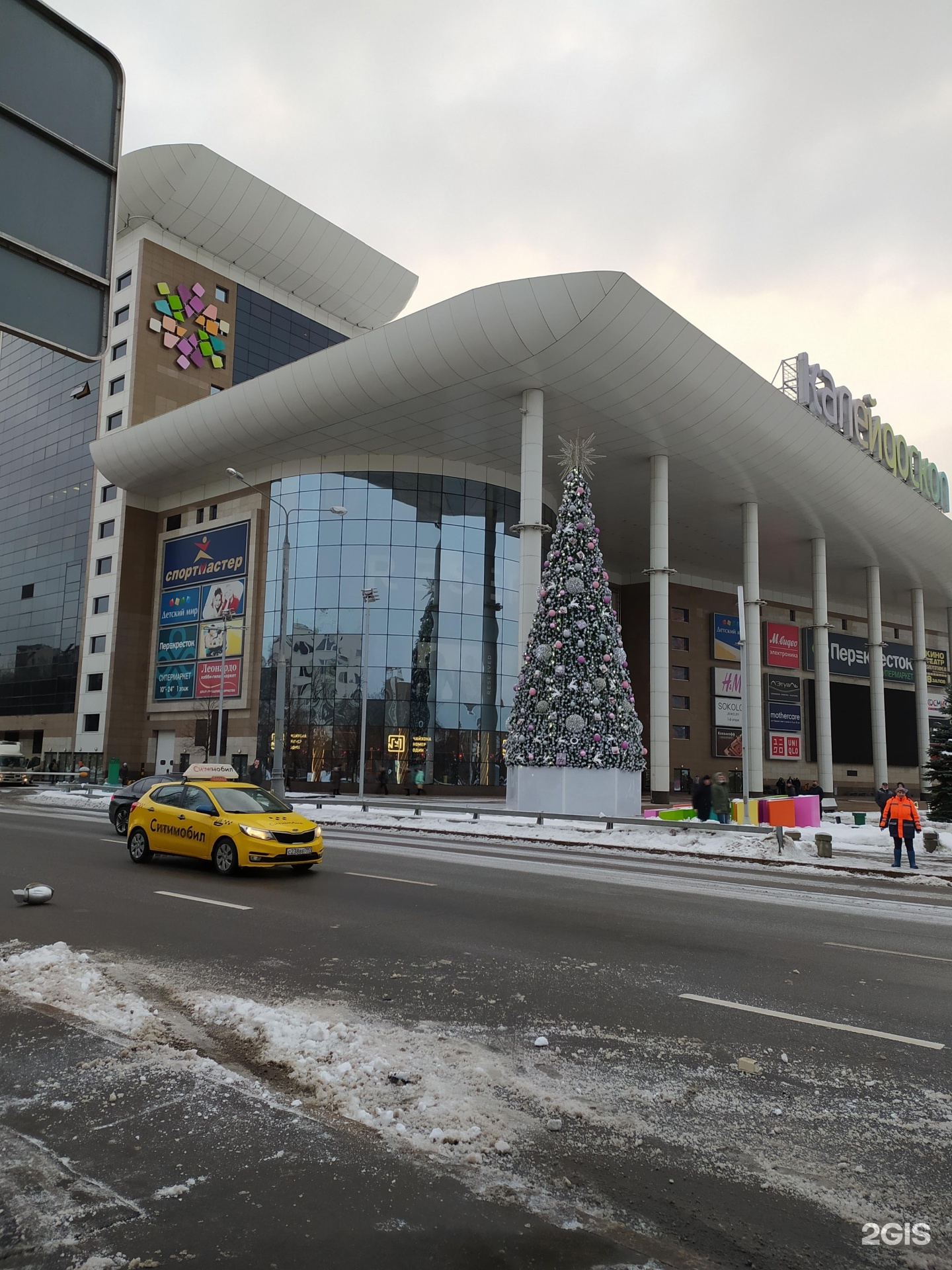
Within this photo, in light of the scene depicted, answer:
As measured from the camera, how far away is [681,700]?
2493 inches

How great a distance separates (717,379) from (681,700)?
99.8 ft

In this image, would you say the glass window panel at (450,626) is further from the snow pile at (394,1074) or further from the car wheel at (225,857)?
the snow pile at (394,1074)

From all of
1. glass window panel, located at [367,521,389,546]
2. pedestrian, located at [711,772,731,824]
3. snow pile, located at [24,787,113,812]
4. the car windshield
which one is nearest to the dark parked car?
the car windshield

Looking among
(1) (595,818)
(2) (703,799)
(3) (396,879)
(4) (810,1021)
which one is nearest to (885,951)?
(4) (810,1021)

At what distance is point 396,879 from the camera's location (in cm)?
1386

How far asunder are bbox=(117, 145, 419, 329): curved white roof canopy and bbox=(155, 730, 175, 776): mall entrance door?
28719 millimetres

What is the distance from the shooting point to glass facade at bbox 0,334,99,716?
5756cm

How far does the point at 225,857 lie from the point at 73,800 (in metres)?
24.7

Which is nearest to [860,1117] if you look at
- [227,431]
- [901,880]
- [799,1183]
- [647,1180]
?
[799,1183]

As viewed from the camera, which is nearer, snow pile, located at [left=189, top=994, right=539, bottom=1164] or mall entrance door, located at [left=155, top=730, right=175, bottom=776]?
snow pile, located at [left=189, top=994, right=539, bottom=1164]

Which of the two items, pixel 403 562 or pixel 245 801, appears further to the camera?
pixel 403 562

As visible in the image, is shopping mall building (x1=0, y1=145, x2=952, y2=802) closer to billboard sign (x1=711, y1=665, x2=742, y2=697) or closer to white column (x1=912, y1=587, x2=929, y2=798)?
billboard sign (x1=711, y1=665, x2=742, y2=697)

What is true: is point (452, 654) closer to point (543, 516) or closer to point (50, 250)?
point (543, 516)

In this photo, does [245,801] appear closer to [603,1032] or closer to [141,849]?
[141,849]
